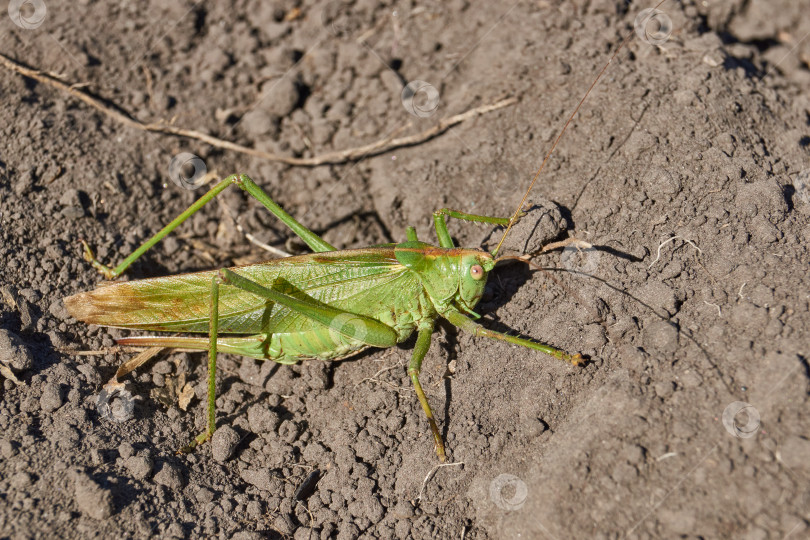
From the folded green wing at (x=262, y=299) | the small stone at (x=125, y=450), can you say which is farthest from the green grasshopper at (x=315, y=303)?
the small stone at (x=125, y=450)

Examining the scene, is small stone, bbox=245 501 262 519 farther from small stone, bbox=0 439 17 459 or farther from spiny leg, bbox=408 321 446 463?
small stone, bbox=0 439 17 459

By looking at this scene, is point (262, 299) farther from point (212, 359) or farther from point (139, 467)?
point (139, 467)

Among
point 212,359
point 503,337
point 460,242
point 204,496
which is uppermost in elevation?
point 212,359

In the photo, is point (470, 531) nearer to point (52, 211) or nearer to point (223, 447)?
point (223, 447)

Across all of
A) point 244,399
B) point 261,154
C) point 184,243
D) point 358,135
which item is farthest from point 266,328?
point 358,135

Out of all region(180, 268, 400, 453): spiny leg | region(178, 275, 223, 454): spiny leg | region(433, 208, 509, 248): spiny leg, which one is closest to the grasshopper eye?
region(433, 208, 509, 248): spiny leg

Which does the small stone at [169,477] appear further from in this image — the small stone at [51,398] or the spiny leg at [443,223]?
the spiny leg at [443,223]

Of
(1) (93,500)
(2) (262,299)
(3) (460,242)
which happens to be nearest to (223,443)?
(1) (93,500)
